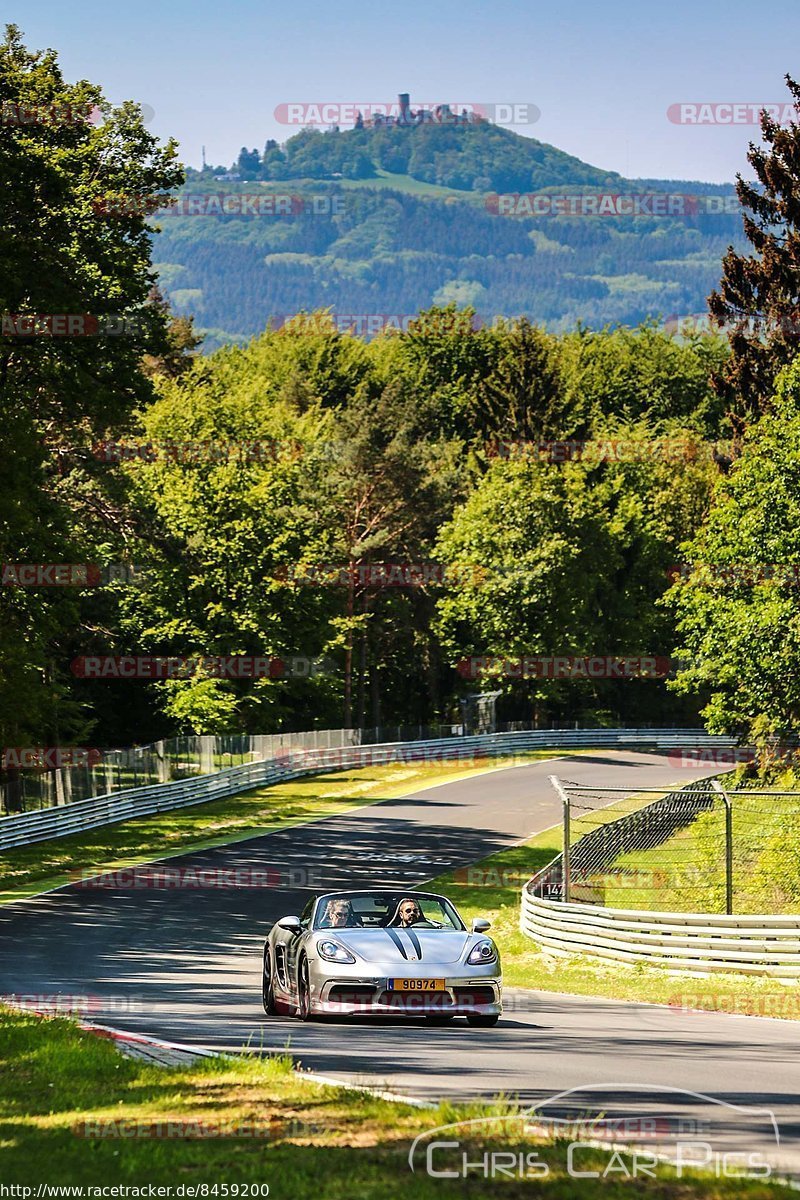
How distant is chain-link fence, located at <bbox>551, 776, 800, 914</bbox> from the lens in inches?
1105

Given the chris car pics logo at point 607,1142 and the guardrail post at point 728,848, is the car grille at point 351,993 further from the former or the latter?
the guardrail post at point 728,848

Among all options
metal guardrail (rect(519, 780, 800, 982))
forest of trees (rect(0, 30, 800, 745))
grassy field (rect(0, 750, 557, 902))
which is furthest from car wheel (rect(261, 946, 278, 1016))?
forest of trees (rect(0, 30, 800, 745))

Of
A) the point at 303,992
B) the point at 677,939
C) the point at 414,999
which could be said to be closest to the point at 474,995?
the point at 414,999

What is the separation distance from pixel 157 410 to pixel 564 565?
899 inches

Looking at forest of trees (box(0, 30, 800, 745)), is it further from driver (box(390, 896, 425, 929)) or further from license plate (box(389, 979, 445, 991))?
license plate (box(389, 979, 445, 991))

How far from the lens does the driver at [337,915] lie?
1514 cm

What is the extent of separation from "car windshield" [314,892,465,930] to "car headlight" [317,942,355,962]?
0.53 m

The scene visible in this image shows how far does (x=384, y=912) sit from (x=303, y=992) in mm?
1445

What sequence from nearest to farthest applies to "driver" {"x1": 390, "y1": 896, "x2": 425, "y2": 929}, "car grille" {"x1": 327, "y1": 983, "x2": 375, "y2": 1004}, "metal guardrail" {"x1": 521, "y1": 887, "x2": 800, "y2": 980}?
"car grille" {"x1": 327, "y1": 983, "x2": 375, "y2": 1004} < "driver" {"x1": 390, "y1": 896, "x2": 425, "y2": 929} < "metal guardrail" {"x1": 521, "y1": 887, "x2": 800, "y2": 980}

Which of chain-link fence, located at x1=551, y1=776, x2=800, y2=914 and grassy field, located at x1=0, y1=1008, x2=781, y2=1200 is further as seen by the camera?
chain-link fence, located at x1=551, y1=776, x2=800, y2=914

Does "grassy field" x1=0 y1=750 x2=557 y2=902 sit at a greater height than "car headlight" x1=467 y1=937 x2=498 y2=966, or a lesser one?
lesser

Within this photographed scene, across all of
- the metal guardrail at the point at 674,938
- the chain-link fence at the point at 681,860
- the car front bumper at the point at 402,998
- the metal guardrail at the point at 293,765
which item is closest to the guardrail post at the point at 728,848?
the metal guardrail at the point at 674,938

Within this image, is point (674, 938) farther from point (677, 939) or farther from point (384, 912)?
point (384, 912)

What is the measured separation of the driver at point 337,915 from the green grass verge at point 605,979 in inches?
190
